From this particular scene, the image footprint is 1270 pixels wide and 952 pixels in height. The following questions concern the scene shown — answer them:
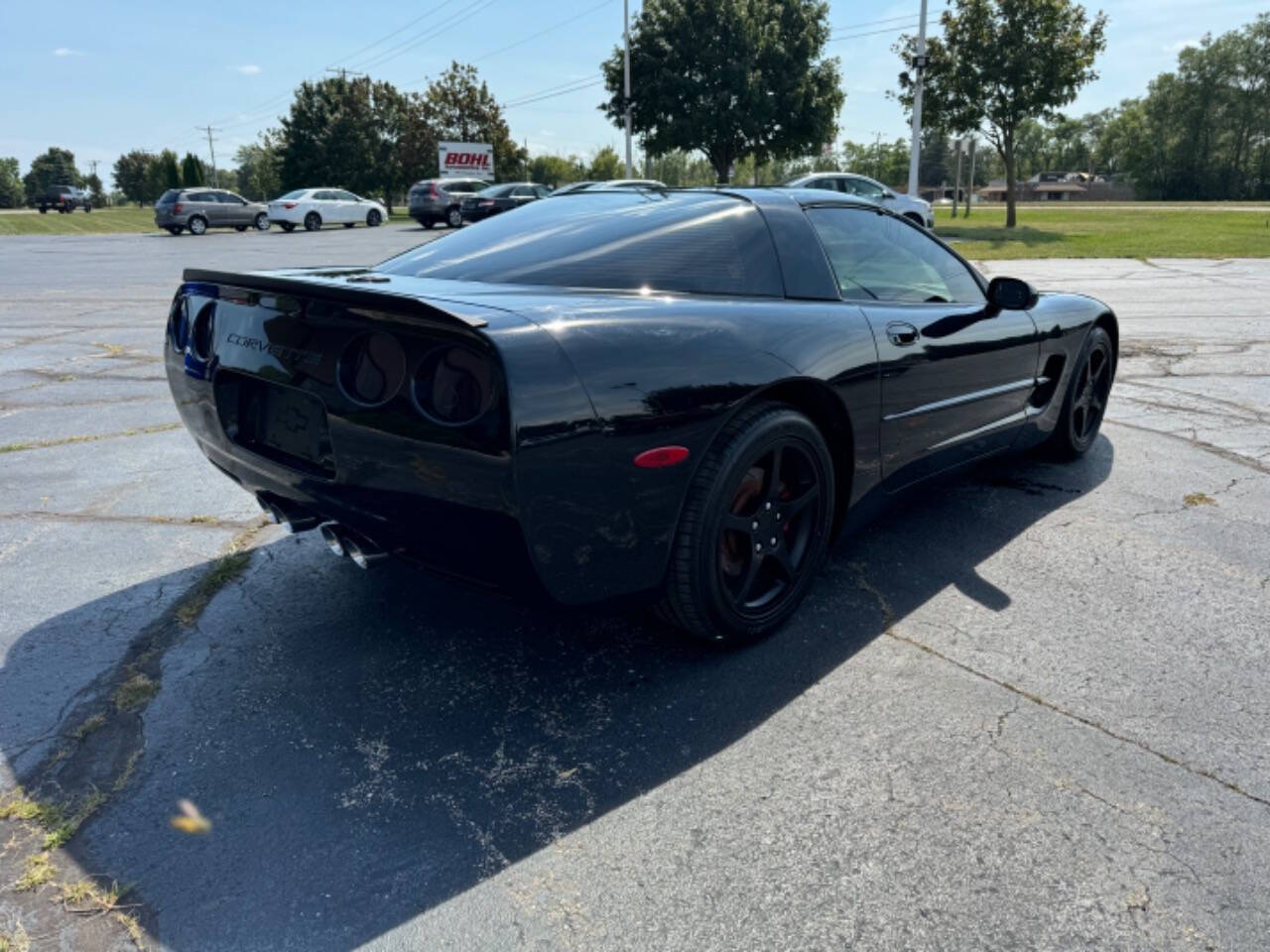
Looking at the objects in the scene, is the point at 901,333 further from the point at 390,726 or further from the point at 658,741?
the point at 390,726

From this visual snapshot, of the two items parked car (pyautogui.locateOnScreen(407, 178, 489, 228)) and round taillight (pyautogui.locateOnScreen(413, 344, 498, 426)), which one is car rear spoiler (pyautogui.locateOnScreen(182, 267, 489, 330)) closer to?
round taillight (pyautogui.locateOnScreen(413, 344, 498, 426))

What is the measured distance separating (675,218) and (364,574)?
1719 mm

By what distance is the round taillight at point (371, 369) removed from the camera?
7.09 feet

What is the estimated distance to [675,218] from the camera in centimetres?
296

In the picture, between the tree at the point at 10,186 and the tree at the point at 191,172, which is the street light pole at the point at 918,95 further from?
the tree at the point at 10,186

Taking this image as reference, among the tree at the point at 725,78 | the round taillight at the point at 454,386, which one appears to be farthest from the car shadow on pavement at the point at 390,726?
the tree at the point at 725,78

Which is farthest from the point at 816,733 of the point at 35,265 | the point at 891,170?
the point at 891,170

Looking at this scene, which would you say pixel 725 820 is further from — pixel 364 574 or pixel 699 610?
pixel 364 574

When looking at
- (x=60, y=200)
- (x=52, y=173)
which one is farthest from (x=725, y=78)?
(x=52, y=173)

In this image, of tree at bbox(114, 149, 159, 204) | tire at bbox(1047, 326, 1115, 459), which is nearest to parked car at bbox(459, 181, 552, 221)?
tire at bbox(1047, 326, 1115, 459)

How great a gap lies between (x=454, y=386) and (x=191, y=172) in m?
73.7

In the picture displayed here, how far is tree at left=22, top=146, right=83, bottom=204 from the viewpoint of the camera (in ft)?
347

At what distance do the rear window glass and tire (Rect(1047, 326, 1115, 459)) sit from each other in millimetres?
2303

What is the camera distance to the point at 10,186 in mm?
92750
